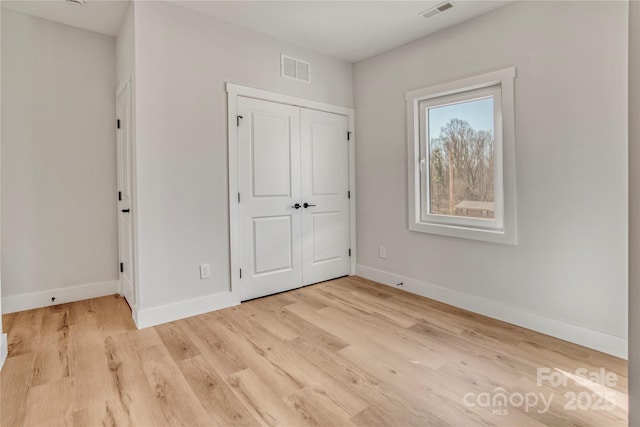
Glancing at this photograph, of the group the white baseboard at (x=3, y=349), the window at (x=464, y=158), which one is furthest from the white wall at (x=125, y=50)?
the window at (x=464, y=158)

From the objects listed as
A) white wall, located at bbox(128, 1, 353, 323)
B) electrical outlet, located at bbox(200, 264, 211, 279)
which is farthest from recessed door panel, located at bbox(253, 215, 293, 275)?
electrical outlet, located at bbox(200, 264, 211, 279)

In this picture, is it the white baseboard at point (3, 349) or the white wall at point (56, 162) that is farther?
the white wall at point (56, 162)

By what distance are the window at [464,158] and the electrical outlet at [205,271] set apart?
205 centimetres

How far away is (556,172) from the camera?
2.43 m

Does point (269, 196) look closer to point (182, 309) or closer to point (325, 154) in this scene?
point (325, 154)

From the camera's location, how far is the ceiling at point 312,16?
2.75 m

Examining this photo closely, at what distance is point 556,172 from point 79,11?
4.12 m

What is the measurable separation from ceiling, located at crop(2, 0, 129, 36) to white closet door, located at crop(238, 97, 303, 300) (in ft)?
4.13

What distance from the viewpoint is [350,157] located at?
4.07 meters

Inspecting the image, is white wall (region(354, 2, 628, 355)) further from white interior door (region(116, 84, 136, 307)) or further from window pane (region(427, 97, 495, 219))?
white interior door (region(116, 84, 136, 307))

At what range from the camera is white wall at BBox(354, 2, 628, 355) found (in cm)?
218

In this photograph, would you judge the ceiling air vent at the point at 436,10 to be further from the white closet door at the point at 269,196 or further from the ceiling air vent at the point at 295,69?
the white closet door at the point at 269,196

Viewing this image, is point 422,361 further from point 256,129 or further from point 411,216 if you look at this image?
point 256,129

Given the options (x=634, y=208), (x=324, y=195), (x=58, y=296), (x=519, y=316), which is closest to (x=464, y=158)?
(x=519, y=316)
